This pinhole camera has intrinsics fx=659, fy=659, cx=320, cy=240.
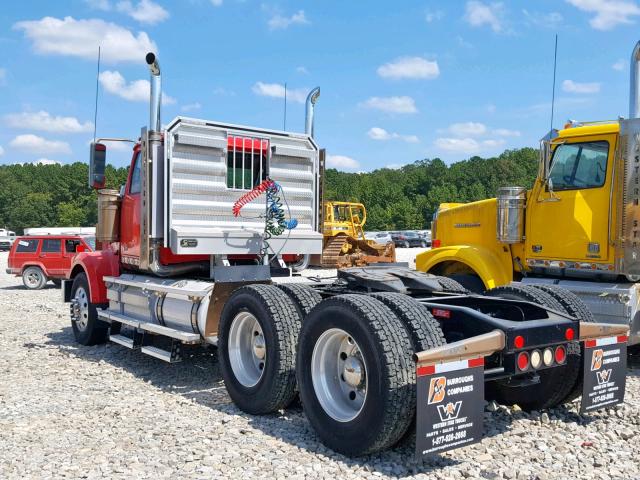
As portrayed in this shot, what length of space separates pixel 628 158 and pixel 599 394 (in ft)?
11.6

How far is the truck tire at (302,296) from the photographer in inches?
214

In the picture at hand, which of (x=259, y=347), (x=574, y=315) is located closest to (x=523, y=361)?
(x=574, y=315)

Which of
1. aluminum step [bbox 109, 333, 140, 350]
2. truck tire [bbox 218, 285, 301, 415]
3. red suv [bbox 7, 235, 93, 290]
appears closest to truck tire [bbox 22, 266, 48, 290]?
red suv [bbox 7, 235, 93, 290]

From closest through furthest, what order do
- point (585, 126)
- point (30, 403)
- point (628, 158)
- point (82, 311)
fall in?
point (30, 403) < point (628, 158) < point (585, 126) < point (82, 311)

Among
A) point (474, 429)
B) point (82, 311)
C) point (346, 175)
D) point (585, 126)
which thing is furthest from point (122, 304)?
point (346, 175)

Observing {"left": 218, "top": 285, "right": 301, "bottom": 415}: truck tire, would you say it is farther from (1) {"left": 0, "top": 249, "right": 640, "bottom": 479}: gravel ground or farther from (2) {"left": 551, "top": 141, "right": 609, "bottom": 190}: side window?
(2) {"left": 551, "top": 141, "right": 609, "bottom": 190}: side window

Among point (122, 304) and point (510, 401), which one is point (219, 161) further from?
point (510, 401)

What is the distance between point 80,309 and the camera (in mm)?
9203

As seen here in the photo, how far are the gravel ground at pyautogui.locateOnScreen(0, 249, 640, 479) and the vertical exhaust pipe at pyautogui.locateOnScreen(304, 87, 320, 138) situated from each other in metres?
3.43

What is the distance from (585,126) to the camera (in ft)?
26.0

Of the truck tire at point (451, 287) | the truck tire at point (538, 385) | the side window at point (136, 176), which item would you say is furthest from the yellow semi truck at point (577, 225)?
the side window at point (136, 176)

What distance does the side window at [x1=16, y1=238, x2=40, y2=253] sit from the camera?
19578 millimetres

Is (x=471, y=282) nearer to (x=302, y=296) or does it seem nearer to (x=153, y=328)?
(x=302, y=296)

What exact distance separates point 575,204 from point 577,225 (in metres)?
0.25
